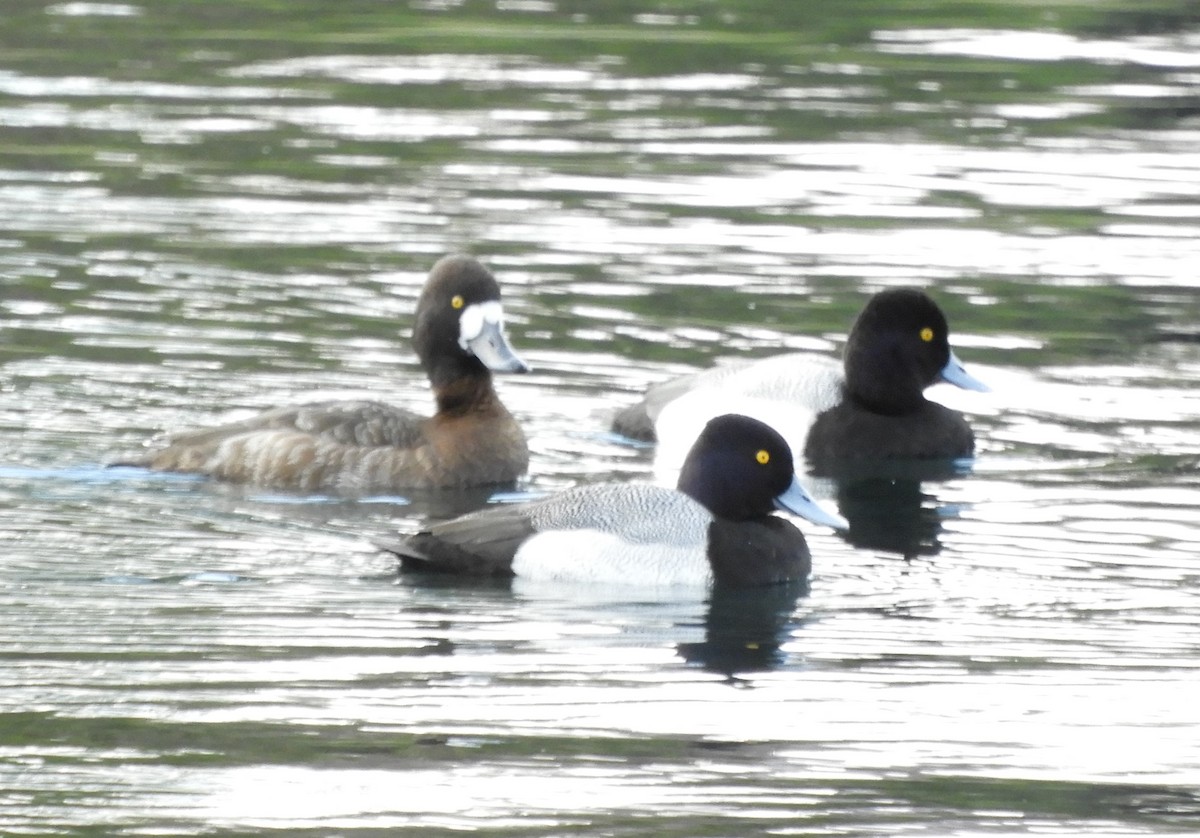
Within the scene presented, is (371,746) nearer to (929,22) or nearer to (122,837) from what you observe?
(122,837)

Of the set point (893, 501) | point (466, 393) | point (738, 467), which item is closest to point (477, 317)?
point (466, 393)

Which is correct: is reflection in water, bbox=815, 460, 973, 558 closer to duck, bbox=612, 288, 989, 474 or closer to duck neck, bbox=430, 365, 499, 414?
duck, bbox=612, 288, 989, 474

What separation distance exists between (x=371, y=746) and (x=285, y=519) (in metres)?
3.20

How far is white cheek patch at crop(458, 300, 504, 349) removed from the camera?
36.8 feet

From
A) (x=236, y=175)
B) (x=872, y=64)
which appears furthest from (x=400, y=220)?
(x=872, y=64)

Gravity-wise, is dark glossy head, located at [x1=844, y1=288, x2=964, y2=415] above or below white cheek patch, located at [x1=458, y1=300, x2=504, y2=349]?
below

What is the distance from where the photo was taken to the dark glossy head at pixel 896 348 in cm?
1214

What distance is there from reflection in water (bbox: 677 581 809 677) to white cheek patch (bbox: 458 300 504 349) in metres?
2.47

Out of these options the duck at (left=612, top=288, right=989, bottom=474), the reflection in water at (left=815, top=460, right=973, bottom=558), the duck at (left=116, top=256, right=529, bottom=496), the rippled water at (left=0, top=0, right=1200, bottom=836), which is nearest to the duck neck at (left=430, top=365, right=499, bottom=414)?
the duck at (left=116, top=256, right=529, bottom=496)

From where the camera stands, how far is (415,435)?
1102 centimetres

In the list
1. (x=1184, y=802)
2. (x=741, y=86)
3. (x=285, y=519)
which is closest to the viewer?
(x=1184, y=802)

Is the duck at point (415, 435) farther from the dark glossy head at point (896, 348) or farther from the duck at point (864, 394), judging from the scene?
the dark glossy head at point (896, 348)

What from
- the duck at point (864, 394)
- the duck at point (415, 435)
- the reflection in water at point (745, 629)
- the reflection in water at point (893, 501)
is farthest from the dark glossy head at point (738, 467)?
the duck at point (864, 394)

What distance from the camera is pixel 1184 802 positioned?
22.4 ft
